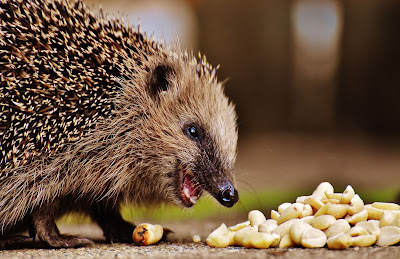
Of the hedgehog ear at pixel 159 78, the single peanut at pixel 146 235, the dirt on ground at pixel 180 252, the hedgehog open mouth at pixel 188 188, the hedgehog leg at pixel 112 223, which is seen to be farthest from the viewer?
the hedgehog leg at pixel 112 223

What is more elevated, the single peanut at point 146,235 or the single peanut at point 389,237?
the single peanut at point 389,237

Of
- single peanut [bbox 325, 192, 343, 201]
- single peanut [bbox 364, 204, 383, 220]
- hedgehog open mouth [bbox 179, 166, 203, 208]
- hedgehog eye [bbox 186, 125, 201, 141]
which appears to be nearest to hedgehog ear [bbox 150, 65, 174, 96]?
hedgehog eye [bbox 186, 125, 201, 141]

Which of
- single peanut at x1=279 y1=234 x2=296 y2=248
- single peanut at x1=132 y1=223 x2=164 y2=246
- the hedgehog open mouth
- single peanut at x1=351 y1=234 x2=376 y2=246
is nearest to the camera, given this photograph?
single peanut at x1=351 y1=234 x2=376 y2=246

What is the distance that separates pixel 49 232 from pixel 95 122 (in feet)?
2.19

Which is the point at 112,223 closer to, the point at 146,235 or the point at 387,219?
the point at 146,235

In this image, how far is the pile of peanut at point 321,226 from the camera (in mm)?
2818

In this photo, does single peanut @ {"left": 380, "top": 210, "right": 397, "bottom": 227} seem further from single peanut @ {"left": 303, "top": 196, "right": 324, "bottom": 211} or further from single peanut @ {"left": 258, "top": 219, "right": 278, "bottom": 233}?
single peanut @ {"left": 258, "top": 219, "right": 278, "bottom": 233}

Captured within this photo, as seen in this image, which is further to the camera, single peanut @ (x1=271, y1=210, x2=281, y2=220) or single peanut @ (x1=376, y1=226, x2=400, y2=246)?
single peanut @ (x1=271, y1=210, x2=281, y2=220)

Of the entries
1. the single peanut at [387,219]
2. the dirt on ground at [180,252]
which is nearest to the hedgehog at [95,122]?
the dirt on ground at [180,252]

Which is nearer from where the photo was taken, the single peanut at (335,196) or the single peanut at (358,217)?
the single peanut at (358,217)

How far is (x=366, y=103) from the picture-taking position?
989 cm

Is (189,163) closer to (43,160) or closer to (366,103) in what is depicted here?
(43,160)

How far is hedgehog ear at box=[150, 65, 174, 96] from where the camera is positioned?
3473 mm

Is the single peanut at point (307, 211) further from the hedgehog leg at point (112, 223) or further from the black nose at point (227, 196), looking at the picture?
the hedgehog leg at point (112, 223)
